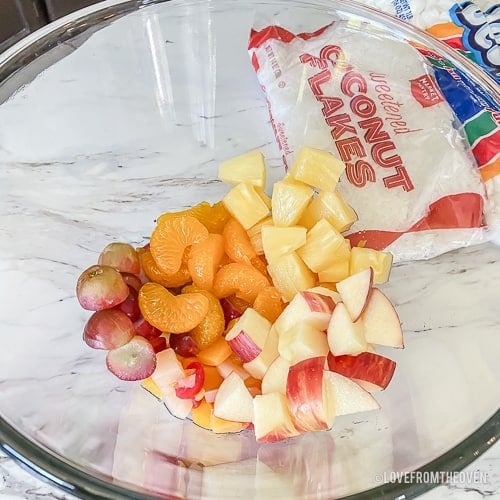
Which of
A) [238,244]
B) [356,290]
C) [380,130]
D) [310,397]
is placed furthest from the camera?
[380,130]

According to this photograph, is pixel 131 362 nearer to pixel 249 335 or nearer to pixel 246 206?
pixel 249 335

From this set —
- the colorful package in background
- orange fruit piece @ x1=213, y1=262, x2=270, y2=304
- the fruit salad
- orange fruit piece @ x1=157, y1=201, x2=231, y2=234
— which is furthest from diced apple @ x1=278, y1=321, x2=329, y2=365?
the colorful package in background

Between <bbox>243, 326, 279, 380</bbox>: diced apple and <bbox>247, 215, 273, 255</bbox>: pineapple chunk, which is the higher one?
<bbox>247, 215, 273, 255</bbox>: pineapple chunk

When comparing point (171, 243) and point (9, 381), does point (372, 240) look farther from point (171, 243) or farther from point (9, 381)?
point (9, 381)

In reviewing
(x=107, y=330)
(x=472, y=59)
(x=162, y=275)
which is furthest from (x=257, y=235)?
(x=472, y=59)

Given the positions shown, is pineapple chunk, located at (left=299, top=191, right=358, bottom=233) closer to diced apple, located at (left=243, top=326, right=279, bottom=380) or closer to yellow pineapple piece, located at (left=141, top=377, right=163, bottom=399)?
diced apple, located at (left=243, top=326, right=279, bottom=380)

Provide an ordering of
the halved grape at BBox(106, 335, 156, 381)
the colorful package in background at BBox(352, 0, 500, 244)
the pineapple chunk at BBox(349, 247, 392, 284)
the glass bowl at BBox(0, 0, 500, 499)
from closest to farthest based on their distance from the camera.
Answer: the glass bowl at BBox(0, 0, 500, 499), the halved grape at BBox(106, 335, 156, 381), the pineapple chunk at BBox(349, 247, 392, 284), the colorful package in background at BBox(352, 0, 500, 244)

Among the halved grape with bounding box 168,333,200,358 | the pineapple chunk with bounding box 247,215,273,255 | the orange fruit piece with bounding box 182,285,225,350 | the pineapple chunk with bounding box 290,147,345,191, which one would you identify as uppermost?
the pineapple chunk with bounding box 290,147,345,191
